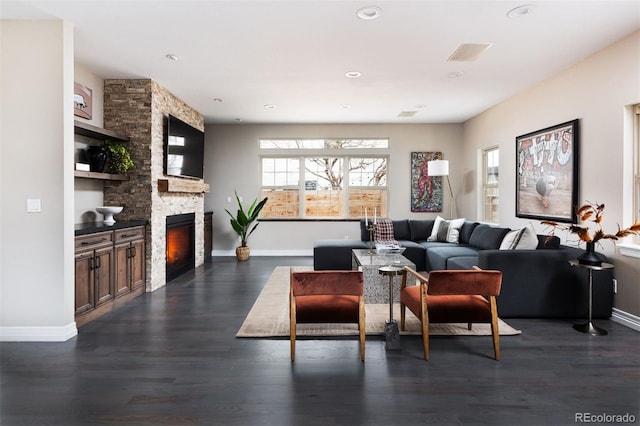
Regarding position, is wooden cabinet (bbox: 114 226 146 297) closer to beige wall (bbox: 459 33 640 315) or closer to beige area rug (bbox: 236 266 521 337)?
beige area rug (bbox: 236 266 521 337)

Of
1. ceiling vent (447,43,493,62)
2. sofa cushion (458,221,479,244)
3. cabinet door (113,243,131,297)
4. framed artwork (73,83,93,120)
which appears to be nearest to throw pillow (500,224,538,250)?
sofa cushion (458,221,479,244)

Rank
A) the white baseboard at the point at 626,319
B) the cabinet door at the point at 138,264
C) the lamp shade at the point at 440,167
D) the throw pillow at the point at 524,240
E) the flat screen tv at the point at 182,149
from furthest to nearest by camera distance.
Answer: the lamp shade at the point at 440,167, the flat screen tv at the point at 182,149, the cabinet door at the point at 138,264, the throw pillow at the point at 524,240, the white baseboard at the point at 626,319

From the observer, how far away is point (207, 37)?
11.1 feet

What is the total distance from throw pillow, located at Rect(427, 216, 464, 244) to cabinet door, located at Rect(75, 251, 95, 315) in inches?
191

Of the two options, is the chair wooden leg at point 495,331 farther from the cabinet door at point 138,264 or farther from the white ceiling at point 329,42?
the cabinet door at point 138,264

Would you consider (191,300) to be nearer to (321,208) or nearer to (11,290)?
(11,290)

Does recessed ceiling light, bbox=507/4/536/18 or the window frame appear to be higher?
recessed ceiling light, bbox=507/4/536/18

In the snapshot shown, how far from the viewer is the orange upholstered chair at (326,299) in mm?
2539

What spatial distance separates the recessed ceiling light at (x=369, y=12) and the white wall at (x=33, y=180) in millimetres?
2500

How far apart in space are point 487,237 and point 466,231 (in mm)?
740

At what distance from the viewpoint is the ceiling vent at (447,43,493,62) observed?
3.55 meters

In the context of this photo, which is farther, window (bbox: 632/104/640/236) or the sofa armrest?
the sofa armrest

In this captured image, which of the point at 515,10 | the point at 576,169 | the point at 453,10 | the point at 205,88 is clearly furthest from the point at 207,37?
the point at 576,169

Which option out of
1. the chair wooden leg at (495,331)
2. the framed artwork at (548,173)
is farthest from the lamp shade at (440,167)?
the chair wooden leg at (495,331)
